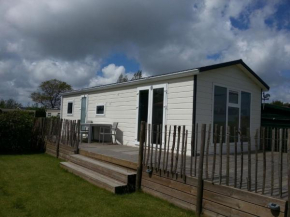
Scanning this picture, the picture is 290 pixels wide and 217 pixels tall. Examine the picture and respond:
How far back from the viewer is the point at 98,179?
16.0 feet

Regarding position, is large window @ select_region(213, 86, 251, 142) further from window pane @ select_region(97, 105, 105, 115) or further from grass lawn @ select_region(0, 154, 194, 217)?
window pane @ select_region(97, 105, 105, 115)

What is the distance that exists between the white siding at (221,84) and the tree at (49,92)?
1489 inches

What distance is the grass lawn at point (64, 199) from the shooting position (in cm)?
357

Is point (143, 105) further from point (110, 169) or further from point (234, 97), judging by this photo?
point (110, 169)

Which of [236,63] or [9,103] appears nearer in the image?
[236,63]

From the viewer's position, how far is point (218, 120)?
7.12 m

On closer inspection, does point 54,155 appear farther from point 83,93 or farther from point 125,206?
point 125,206

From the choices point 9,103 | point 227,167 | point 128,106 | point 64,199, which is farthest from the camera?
point 9,103

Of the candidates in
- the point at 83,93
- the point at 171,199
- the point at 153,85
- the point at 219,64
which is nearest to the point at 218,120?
the point at 219,64

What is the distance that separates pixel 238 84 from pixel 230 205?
550 centimetres

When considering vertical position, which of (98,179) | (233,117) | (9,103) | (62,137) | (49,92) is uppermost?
(49,92)

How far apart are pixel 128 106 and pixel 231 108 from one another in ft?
11.5

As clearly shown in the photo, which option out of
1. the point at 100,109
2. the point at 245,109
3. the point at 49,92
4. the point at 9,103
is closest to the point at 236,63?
the point at 245,109

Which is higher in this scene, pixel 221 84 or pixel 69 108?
pixel 221 84
